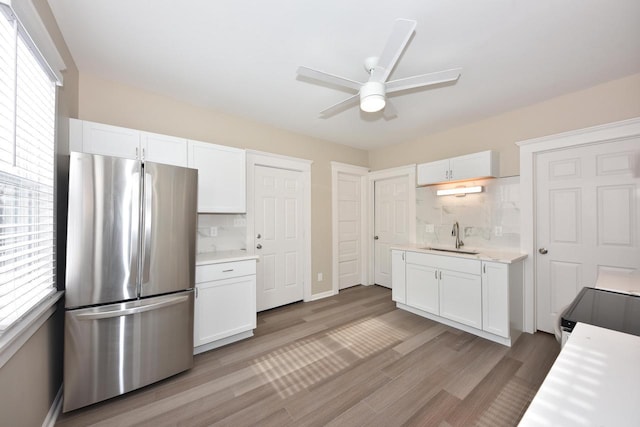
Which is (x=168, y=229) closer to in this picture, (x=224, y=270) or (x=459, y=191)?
(x=224, y=270)

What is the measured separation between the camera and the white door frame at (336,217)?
4227 millimetres

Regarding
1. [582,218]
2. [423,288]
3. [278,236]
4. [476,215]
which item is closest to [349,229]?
[278,236]

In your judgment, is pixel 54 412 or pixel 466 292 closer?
pixel 54 412

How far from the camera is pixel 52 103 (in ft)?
5.46

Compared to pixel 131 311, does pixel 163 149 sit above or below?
above

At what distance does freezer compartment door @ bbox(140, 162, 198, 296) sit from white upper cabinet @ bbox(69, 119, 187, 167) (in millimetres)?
499

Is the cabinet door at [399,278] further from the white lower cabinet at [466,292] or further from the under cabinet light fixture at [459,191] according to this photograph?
the under cabinet light fixture at [459,191]

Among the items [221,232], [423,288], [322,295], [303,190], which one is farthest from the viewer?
[322,295]

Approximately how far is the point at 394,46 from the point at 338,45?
21.6 inches

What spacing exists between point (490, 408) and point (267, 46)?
3045 mm

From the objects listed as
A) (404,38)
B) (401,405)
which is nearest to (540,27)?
(404,38)

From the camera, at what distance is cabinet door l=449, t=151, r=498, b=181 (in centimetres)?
299

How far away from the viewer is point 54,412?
1.65m

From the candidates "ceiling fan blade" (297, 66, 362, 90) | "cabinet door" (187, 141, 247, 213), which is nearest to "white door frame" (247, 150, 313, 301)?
"cabinet door" (187, 141, 247, 213)
